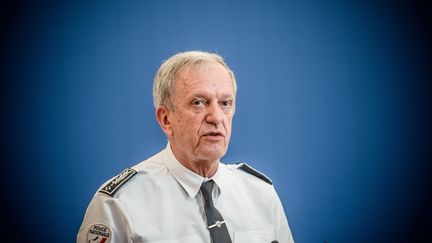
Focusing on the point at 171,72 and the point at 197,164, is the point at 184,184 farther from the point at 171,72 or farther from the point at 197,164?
the point at 171,72

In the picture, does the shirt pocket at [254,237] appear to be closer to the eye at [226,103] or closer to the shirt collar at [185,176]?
the shirt collar at [185,176]

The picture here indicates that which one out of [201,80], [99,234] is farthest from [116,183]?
[201,80]

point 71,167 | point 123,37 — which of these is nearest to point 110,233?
point 71,167

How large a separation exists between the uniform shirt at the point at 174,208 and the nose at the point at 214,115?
25 cm

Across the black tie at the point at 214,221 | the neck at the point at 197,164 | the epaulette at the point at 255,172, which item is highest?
the neck at the point at 197,164

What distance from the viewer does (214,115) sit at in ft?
4.04

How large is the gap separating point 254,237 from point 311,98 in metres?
0.87

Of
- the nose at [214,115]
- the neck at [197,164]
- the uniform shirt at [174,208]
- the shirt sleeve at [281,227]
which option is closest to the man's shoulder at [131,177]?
the uniform shirt at [174,208]

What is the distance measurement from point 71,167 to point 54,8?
2.47 ft

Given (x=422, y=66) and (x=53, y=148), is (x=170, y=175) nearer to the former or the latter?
(x=53, y=148)

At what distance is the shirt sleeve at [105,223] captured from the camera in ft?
3.74

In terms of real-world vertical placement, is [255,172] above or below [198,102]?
below

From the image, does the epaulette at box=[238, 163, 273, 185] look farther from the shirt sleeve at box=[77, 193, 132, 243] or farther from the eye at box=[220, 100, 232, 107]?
the shirt sleeve at box=[77, 193, 132, 243]

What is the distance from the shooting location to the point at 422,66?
184cm
